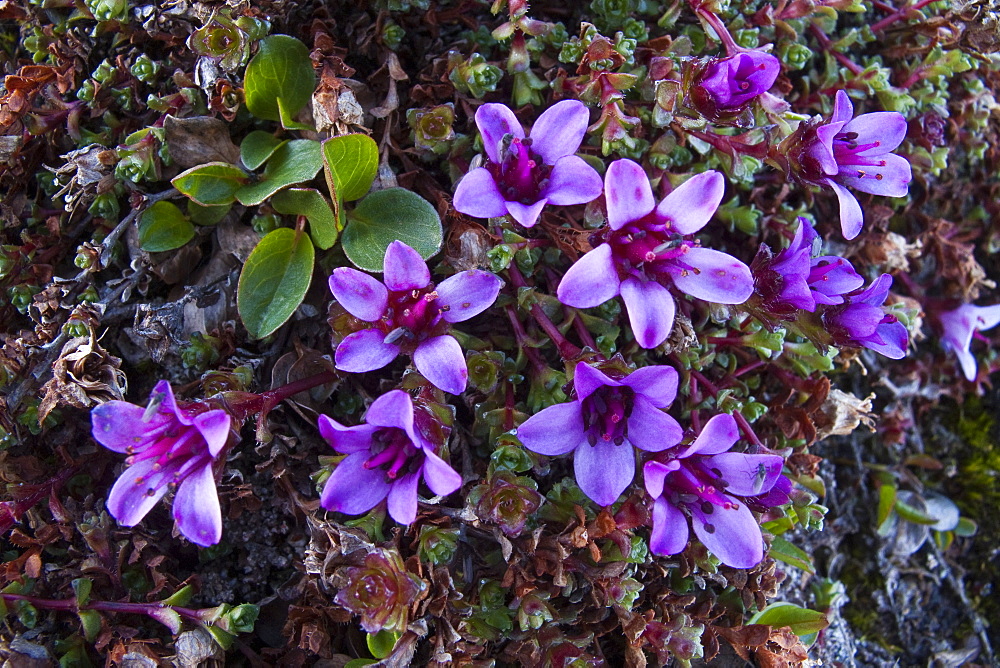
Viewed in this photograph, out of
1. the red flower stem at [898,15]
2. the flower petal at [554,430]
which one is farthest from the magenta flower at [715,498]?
the red flower stem at [898,15]

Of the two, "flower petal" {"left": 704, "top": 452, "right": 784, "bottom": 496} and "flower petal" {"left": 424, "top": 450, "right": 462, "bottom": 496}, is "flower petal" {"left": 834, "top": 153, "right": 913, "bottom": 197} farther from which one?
"flower petal" {"left": 424, "top": 450, "right": 462, "bottom": 496}

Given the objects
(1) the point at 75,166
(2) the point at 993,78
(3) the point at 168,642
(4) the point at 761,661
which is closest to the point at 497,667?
(4) the point at 761,661

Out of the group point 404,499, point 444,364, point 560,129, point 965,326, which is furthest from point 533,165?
point 965,326

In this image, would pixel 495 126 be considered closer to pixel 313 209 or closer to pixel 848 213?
pixel 313 209

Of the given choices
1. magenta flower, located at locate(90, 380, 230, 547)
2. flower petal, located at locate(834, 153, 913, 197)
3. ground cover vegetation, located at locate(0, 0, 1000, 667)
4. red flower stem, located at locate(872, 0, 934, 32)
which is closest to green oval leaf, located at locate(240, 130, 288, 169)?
ground cover vegetation, located at locate(0, 0, 1000, 667)

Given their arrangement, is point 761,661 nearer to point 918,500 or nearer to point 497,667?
point 497,667
